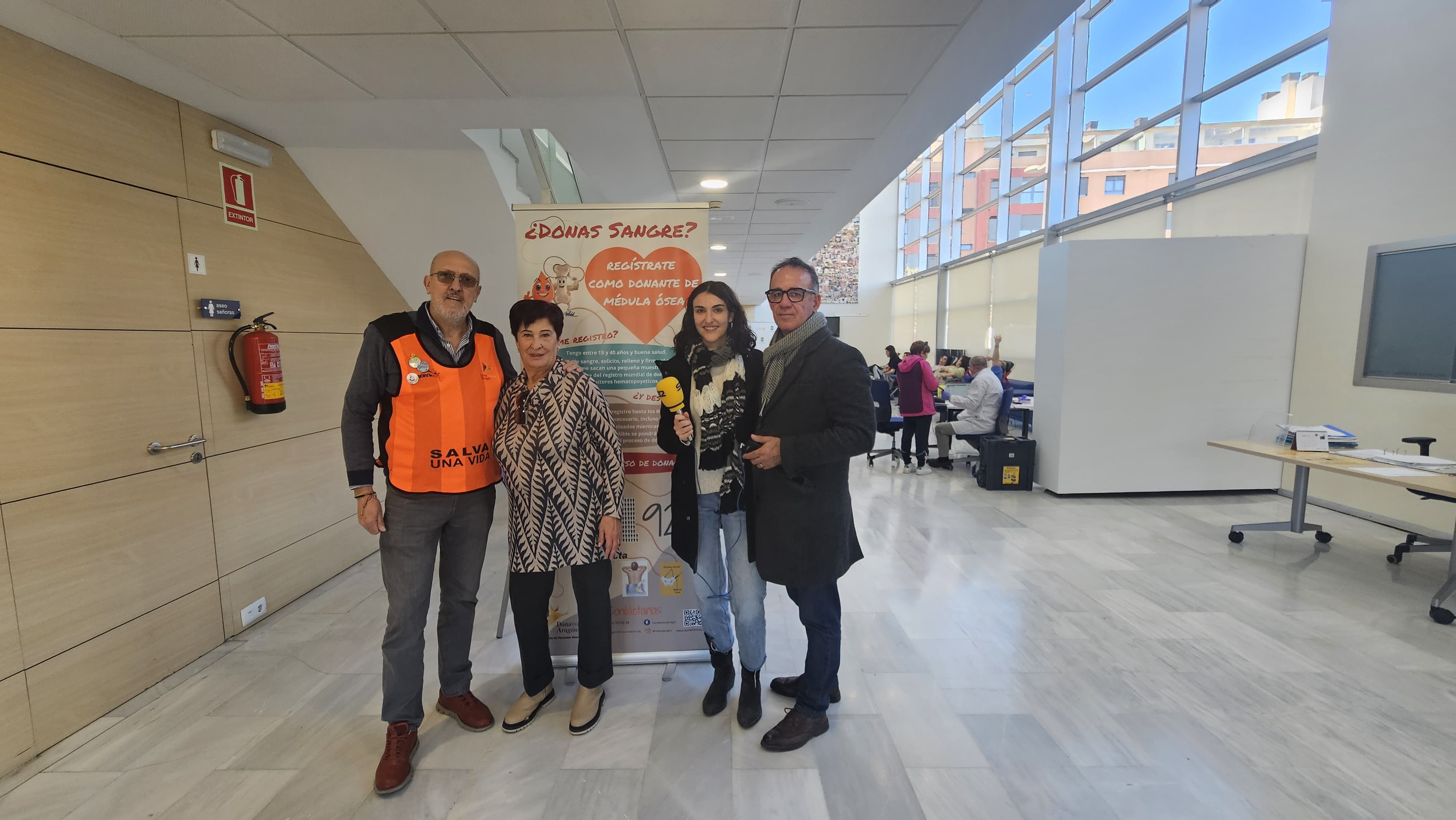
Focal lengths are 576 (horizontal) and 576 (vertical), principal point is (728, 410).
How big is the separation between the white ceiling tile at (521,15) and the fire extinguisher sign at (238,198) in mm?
1648

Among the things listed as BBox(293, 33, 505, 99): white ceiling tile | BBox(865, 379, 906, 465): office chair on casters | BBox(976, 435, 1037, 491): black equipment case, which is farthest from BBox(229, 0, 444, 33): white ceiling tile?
BBox(865, 379, 906, 465): office chair on casters

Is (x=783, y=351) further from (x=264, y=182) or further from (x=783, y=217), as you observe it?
(x=783, y=217)

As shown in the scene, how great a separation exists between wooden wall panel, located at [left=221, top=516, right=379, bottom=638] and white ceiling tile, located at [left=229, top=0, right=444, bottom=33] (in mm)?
2615

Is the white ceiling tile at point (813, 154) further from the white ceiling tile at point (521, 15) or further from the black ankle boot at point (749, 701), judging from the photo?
the black ankle boot at point (749, 701)

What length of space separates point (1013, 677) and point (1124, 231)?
21.4 feet

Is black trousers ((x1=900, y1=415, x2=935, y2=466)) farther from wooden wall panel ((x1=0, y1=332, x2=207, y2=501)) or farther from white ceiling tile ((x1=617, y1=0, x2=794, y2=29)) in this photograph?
wooden wall panel ((x1=0, y1=332, x2=207, y2=501))

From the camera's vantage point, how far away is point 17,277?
210 cm

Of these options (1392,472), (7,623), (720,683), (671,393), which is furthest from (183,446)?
Result: (1392,472)

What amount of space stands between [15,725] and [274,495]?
1.35 metres

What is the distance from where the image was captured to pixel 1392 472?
11.0ft

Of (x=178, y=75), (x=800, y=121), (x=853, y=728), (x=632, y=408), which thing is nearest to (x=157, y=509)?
(x=178, y=75)

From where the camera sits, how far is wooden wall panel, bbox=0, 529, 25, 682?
2045mm

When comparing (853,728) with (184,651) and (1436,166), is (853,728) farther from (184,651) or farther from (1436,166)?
(1436,166)

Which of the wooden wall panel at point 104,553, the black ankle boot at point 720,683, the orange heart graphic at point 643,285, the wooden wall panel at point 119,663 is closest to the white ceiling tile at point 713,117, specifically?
the orange heart graphic at point 643,285
